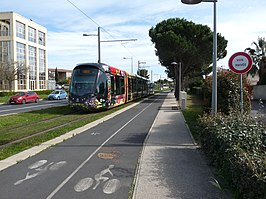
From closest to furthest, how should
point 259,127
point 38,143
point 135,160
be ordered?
point 259,127 → point 135,160 → point 38,143

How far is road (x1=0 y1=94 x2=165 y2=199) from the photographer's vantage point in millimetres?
5164

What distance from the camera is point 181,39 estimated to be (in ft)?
129

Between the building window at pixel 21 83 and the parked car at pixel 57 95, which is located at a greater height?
the building window at pixel 21 83

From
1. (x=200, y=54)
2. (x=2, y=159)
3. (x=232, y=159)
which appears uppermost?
(x=200, y=54)

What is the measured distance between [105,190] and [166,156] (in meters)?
2.79

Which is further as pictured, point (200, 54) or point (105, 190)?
point (200, 54)

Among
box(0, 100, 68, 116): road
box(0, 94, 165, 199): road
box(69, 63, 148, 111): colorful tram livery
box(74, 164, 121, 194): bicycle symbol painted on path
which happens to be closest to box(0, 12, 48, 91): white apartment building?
box(0, 100, 68, 116): road

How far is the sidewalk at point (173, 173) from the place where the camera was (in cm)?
501

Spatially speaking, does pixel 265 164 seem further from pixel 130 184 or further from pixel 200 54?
pixel 200 54

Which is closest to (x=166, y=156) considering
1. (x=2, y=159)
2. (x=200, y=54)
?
(x=2, y=159)

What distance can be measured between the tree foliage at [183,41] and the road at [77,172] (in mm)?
30796

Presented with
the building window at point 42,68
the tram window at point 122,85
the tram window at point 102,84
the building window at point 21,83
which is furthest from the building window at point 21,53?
the tram window at point 102,84

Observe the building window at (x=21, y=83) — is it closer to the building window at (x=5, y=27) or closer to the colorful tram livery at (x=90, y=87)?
the building window at (x=5, y=27)

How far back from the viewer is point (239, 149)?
481cm
